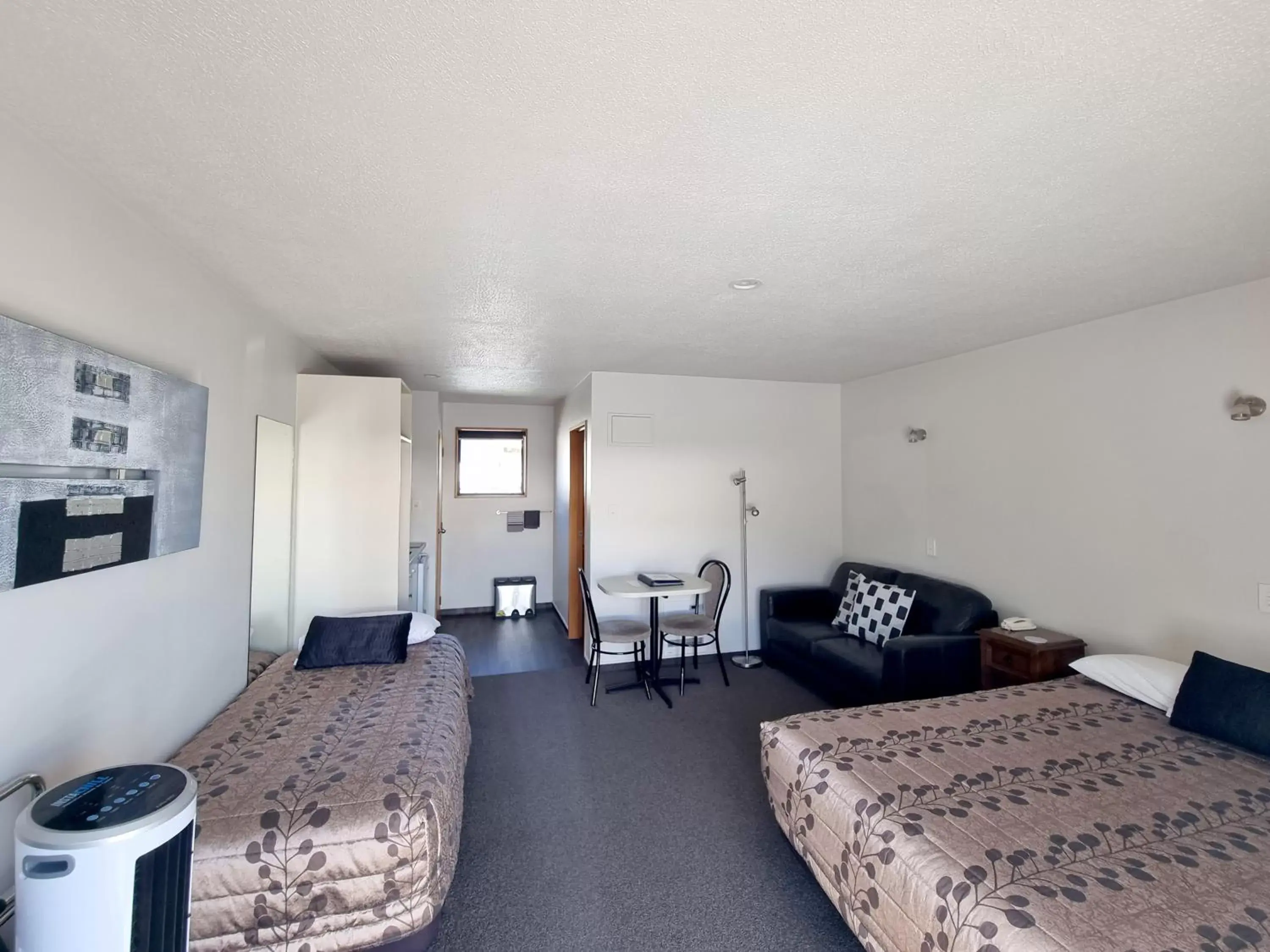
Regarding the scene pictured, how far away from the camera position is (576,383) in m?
4.89

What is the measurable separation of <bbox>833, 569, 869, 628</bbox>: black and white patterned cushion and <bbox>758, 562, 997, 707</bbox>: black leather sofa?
2.6 inches

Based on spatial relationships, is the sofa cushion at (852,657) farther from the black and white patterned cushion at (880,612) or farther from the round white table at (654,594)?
the round white table at (654,594)

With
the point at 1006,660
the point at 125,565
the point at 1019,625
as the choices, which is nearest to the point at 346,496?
the point at 125,565

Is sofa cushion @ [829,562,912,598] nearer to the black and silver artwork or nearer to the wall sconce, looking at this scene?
the wall sconce

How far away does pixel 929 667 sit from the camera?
10.1 ft

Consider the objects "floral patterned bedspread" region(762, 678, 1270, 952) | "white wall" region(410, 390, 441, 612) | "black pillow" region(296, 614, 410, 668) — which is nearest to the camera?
"floral patterned bedspread" region(762, 678, 1270, 952)

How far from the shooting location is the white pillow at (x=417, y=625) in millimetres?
3229

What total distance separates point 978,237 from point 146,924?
2.99 m

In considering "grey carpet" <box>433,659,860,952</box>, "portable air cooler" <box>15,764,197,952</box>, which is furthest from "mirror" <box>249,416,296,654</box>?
"portable air cooler" <box>15,764,197,952</box>

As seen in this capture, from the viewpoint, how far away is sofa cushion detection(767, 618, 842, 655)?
3.92 m

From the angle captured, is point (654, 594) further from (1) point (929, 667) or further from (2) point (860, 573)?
(2) point (860, 573)

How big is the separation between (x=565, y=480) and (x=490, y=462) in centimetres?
127

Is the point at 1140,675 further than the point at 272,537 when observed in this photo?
No

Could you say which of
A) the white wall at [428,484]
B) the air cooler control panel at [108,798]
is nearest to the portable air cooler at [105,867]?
the air cooler control panel at [108,798]
